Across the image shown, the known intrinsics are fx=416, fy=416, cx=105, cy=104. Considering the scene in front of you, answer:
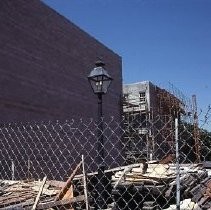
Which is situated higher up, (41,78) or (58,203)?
(41,78)

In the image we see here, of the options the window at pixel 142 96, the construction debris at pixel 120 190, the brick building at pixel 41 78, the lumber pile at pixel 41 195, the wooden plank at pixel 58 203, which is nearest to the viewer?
the wooden plank at pixel 58 203

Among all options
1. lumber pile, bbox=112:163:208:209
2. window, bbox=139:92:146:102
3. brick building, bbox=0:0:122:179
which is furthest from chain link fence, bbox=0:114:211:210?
window, bbox=139:92:146:102

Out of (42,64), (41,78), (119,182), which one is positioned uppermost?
(42,64)

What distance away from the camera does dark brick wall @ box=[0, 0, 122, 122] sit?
647 inches

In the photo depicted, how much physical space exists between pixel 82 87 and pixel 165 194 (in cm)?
1534

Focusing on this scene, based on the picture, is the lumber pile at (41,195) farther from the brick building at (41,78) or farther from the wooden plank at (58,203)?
the brick building at (41,78)

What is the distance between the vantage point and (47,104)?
1889 cm

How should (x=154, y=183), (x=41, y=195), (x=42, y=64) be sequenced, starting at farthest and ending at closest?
(x=42, y=64), (x=154, y=183), (x=41, y=195)

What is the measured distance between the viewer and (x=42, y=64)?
1888cm

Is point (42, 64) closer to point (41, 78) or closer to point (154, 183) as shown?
point (41, 78)

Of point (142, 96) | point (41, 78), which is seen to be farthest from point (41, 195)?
point (142, 96)

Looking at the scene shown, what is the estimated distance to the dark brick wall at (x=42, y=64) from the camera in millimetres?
16438

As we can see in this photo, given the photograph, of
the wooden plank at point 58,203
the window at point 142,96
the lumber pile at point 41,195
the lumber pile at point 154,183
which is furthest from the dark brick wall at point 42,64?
the wooden plank at point 58,203

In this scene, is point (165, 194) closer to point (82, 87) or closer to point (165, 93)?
point (82, 87)
